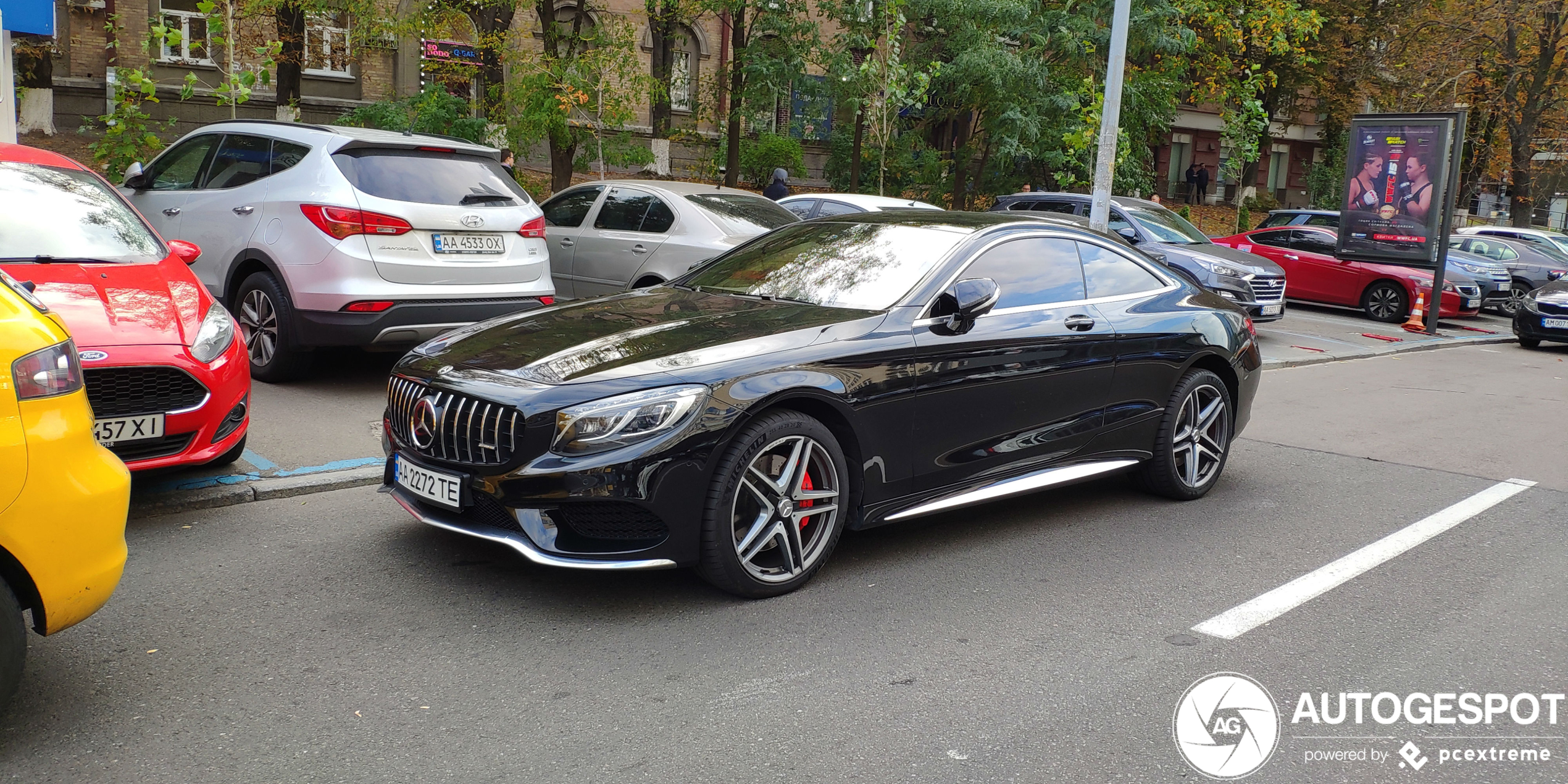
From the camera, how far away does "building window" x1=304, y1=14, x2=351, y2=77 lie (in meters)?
22.1

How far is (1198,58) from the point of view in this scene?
Result: 29.9 m

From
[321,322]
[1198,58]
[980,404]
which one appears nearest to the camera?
[980,404]

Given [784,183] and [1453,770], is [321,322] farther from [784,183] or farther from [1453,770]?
[784,183]

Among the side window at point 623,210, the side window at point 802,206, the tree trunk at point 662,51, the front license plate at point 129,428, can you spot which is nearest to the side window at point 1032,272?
the front license plate at point 129,428

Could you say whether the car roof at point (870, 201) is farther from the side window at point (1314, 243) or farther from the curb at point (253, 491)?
the side window at point (1314, 243)

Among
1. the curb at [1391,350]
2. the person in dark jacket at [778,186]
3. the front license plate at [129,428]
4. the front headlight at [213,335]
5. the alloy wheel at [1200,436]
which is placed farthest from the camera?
the person in dark jacket at [778,186]

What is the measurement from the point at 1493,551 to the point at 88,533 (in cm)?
589

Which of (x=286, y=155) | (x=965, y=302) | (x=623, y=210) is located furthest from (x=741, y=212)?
(x=965, y=302)

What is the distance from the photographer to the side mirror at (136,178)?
896 cm

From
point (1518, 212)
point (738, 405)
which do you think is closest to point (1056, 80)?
point (1518, 212)

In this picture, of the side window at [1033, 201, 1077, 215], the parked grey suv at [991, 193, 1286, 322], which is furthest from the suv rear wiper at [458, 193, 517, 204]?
the side window at [1033, 201, 1077, 215]

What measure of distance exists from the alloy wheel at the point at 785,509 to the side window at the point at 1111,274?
210 cm

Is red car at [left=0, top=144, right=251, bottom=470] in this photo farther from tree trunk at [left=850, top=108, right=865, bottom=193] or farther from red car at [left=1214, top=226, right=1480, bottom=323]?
tree trunk at [left=850, top=108, right=865, bottom=193]

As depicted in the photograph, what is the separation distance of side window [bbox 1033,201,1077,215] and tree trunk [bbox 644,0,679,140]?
17.8ft
